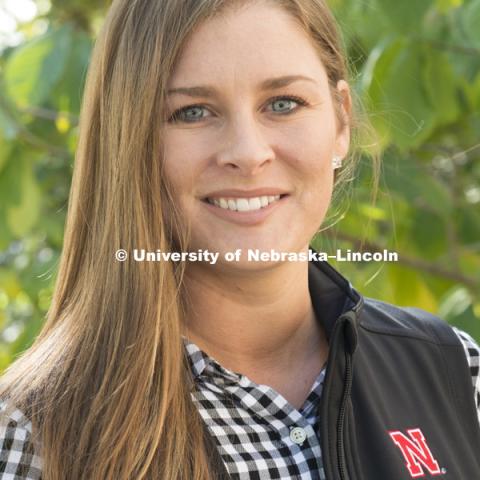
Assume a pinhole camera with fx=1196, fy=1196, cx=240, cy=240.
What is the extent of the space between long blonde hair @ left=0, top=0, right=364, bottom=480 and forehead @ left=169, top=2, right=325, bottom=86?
18 mm

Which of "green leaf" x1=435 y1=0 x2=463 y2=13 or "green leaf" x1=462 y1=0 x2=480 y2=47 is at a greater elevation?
"green leaf" x1=435 y1=0 x2=463 y2=13

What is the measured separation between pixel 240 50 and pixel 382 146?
29.5 inches

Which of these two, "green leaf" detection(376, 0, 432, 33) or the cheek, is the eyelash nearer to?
the cheek

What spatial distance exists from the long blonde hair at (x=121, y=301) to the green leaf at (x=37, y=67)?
1.72 feet

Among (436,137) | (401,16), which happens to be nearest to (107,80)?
(401,16)

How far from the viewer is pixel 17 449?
1.43 m

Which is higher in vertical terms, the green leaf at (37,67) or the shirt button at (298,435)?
the green leaf at (37,67)

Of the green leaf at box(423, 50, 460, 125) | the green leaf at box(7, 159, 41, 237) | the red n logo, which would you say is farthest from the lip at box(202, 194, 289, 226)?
the green leaf at box(7, 159, 41, 237)

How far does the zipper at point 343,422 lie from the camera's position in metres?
1.49

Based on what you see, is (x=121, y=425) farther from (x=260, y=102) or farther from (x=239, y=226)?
(x=260, y=102)

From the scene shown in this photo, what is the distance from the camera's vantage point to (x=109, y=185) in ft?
5.19

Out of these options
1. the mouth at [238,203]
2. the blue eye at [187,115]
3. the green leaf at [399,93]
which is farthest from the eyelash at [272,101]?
the green leaf at [399,93]

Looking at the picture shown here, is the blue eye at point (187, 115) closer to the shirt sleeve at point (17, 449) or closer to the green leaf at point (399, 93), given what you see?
the shirt sleeve at point (17, 449)

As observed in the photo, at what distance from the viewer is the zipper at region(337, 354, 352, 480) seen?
1.49 metres
